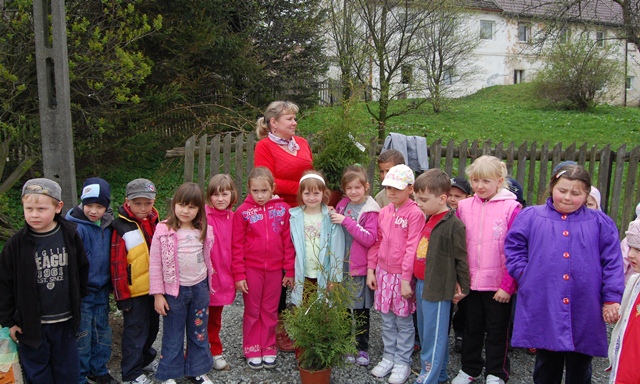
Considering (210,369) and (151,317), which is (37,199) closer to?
(151,317)

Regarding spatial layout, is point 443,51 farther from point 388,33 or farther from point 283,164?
point 283,164

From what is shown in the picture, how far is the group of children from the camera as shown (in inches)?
129

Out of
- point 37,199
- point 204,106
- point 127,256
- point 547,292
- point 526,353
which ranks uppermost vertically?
point 204,106

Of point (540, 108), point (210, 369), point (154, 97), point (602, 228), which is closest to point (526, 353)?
point (602, 228)

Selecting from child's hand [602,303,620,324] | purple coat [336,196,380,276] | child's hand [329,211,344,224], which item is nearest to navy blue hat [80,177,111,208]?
child's hand [329,211,344,224]

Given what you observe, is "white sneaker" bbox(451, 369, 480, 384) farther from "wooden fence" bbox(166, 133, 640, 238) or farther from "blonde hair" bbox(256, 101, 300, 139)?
"wooden fence" bbox(166, 133, 640, 238)

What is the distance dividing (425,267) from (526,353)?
1.67 meters

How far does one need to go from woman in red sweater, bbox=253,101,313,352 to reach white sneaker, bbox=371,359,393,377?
2.74 feet

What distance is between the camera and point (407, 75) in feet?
43.9

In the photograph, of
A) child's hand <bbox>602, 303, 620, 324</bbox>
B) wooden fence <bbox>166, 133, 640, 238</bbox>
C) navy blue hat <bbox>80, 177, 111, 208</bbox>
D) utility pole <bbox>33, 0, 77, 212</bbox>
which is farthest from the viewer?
wooden fence <bbox>166, 133, 640, 238</bbox>

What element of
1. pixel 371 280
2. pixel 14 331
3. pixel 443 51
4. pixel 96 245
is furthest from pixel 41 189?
pixel 443 51

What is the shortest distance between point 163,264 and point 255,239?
798 millimetres

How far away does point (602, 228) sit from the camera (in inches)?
129

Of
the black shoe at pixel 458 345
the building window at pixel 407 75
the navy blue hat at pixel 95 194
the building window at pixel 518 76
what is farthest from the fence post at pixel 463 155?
the building window at pixel 518 76
